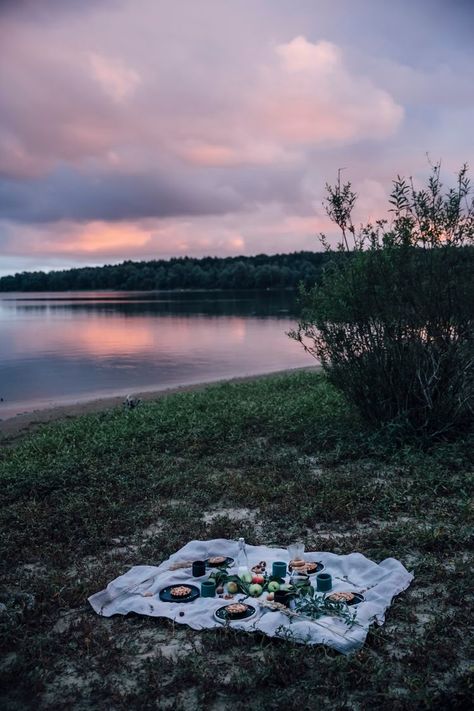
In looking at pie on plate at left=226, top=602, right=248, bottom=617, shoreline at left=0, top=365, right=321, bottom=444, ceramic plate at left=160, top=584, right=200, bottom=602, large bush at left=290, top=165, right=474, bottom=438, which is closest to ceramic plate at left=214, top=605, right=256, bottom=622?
pie on plate at left=226, top=602, right=248, bottom=617

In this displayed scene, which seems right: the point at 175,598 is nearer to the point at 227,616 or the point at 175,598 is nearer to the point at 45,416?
the point at 227,616

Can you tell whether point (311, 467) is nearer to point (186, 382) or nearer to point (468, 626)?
point (468, 626)

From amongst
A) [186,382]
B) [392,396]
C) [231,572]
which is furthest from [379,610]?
[186,382]

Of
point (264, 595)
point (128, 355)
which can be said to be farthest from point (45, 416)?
point (128, 355)

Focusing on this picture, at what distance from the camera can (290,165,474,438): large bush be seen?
7570 millimetres

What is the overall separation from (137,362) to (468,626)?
23.4 meters

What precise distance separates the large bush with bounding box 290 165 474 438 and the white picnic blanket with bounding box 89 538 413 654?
3333 mm

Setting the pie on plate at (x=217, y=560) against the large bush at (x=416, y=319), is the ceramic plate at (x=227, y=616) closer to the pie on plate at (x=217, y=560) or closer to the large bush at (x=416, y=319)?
the pie on plate at (x=217, y=560)

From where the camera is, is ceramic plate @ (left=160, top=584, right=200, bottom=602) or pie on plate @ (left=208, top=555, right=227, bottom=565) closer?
ceramic plate @ (left=160, top=584, right=200, bottom=602)

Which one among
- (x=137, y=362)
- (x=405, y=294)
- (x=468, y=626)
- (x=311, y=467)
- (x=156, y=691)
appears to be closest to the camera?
(x=156, y=691)

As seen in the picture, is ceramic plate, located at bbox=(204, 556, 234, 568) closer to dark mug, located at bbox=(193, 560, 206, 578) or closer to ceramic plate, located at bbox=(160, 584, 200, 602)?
dark mug, located at bbox=(193, 560, 206, 578)

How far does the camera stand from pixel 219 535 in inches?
204

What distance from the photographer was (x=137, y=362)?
26.4 metres

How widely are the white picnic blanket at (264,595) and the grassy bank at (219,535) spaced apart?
78mm
